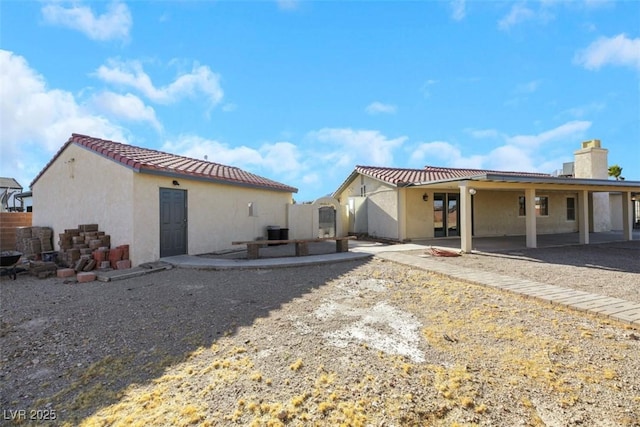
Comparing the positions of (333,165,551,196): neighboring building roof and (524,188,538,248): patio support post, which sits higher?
(333,165,551,196): neighboring building roof

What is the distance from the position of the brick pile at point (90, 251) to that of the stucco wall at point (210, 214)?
0.49 metres

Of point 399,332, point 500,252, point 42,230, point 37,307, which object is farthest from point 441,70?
point 42,230

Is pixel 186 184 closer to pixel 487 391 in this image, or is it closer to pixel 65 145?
pixel 65 145

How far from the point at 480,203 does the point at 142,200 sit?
15.0 meters

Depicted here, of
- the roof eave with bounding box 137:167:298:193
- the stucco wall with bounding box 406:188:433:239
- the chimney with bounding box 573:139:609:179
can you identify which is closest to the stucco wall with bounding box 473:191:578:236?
the chimney with bounding box 573:139:609:179

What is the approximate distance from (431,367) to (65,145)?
41.4ft

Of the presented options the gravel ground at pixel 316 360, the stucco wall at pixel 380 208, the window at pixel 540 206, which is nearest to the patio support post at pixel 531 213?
the stucco wall at pixel 380 208

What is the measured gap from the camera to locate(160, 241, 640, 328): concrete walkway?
14.7 ft

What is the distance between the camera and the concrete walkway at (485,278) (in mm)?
4473

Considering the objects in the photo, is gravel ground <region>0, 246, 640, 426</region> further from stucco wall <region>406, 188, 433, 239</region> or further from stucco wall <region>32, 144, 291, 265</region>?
stucco wall <region>406, 188, 433, 239</region>

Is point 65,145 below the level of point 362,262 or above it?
above

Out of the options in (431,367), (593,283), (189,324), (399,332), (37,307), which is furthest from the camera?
(593,283)

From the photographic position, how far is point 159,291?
6.11 metres

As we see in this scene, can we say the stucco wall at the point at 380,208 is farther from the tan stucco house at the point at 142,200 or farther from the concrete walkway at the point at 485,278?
the tan stucco house at the point at 142,200
